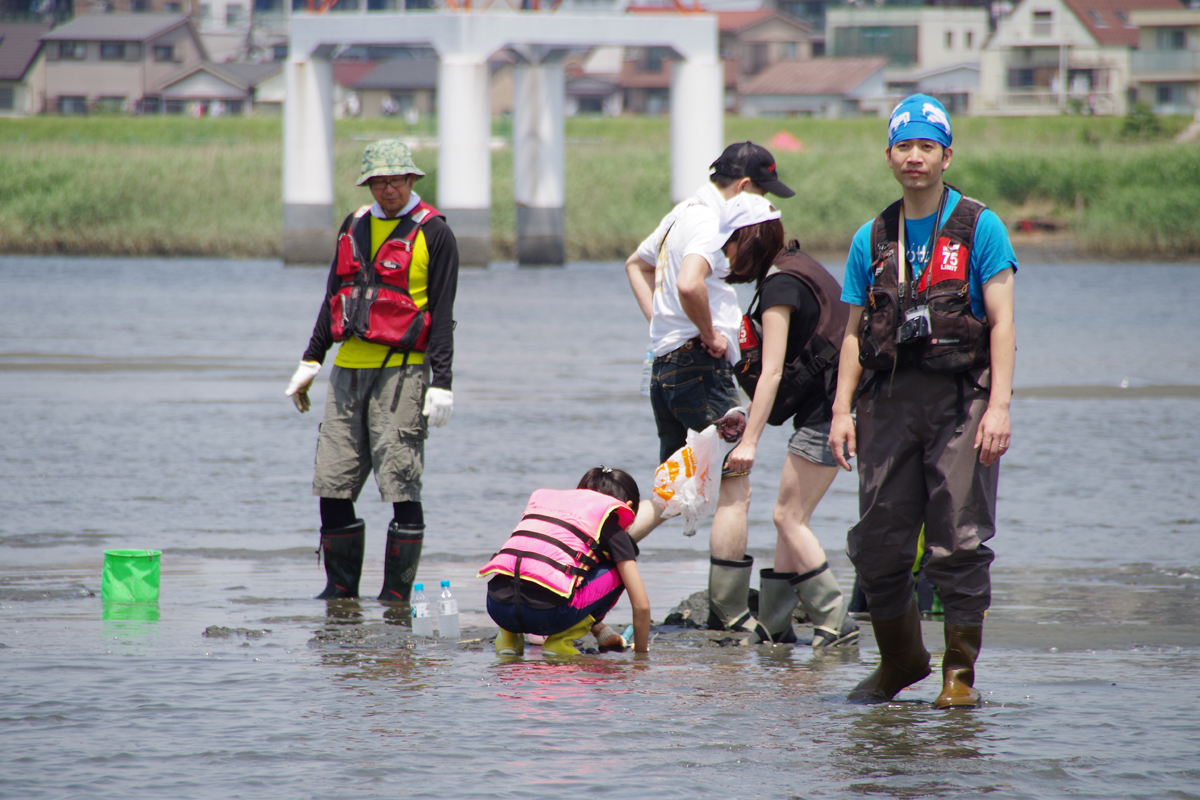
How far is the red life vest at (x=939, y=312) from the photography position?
4.50 meters

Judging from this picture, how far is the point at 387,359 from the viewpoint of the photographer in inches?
252

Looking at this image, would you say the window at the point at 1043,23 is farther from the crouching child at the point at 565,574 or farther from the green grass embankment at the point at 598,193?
the crouching child at the point at 565,574

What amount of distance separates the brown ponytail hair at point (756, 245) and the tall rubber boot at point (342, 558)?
2.05 metres

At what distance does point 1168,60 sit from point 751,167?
70736 millimetres

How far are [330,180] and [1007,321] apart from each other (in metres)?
42.2

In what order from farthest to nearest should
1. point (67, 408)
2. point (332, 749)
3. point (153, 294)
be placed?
point (153, 294) → point (67, 408) → point (332, 749)

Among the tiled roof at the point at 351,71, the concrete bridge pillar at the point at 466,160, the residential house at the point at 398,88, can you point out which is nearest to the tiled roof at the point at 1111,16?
the residential house at the point at 398,88

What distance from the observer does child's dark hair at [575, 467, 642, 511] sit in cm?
575

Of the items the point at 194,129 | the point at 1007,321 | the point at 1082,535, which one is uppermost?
the point at 194,129

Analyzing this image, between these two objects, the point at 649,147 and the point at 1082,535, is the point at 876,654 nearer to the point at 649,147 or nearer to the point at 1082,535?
the point at 1082,535

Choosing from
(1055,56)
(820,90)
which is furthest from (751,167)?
(820,90)

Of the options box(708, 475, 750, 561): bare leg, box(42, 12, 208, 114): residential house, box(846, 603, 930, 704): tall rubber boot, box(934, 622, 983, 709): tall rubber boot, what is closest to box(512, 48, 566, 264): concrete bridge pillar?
box(42, 12, 208, 114): residential house

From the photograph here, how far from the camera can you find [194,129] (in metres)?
64.2

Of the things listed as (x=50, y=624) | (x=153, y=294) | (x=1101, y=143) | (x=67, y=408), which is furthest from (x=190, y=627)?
(x=1101, y=143)
